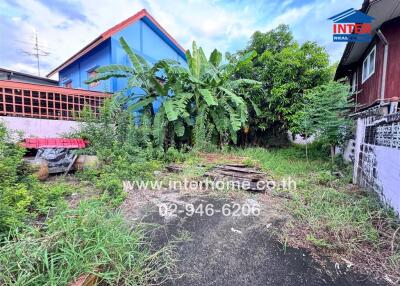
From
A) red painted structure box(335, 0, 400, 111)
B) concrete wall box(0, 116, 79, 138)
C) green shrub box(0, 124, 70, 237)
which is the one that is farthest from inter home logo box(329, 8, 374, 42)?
concrete wall box(0, 116, 79, 138)

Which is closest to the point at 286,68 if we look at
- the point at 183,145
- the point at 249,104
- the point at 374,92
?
the point at 249,104

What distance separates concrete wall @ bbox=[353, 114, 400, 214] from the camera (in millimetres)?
2375

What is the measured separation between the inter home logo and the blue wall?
6.81 metres

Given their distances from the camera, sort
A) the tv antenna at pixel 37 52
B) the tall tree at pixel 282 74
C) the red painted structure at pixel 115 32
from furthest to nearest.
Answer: the tv antenna at pixel 37 52
the tall tree at pixel 282 74
the red painted structure at pixel 115 32

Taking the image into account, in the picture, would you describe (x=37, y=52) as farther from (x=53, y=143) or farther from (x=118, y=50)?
(x=53, y=143)

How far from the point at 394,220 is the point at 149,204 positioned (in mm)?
3103

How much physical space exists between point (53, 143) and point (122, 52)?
15.3 feet

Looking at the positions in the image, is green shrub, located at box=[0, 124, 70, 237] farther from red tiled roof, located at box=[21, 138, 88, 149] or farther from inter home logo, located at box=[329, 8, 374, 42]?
inter home logo, located at box=[329, 8, 374, 42]

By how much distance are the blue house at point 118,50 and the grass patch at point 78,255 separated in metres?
6.15

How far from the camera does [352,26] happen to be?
532 centimetres

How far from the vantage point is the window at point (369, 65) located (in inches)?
239

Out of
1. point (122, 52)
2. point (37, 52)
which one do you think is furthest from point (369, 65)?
point (37, 52)

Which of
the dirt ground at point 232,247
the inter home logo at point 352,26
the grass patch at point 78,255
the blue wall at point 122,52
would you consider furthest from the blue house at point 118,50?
the inter home logo at point 352,26

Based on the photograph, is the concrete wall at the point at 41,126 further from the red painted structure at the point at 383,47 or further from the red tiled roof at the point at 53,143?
the red painted structure at the point at 383,47
